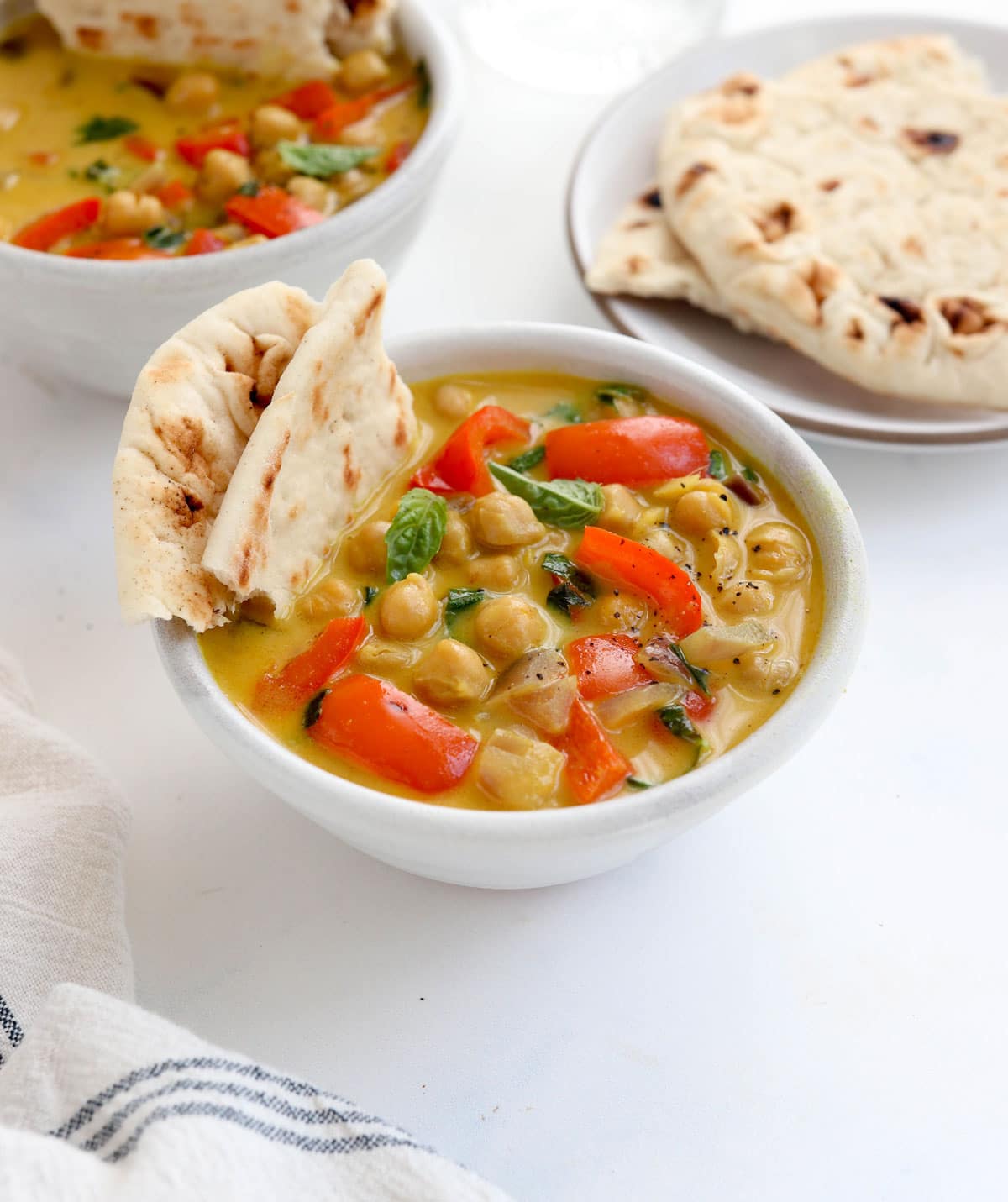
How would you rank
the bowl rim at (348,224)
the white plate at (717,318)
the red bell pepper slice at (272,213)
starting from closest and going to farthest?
the bowl rim at (348,224) → the white plate at (717,318) → the red bell pepper slice at (272,213)

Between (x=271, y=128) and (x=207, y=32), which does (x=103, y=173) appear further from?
(x=207, y=32)

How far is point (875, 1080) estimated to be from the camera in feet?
7.63

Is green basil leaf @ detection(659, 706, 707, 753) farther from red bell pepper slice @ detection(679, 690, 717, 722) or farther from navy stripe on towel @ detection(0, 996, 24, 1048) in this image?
navy stripe on towel @ detection(0, 996, 24, 1048)

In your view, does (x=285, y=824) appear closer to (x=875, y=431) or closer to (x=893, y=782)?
(x=893, y=782)

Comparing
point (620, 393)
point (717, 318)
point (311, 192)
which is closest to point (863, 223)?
point (717, 318)

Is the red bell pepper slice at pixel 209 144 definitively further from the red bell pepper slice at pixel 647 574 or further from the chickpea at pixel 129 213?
the red bell pepper slice at pixel 647 574

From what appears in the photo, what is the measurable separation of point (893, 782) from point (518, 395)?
1160 millimetres

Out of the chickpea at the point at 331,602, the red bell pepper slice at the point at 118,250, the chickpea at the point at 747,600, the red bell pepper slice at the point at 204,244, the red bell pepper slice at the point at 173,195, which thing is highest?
the red bell pepper slice at the point at 173,195

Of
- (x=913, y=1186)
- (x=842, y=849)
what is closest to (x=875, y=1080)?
(x=913, y=1186)

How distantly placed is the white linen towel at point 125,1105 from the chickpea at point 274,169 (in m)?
1.89

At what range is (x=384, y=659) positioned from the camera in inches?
92.7

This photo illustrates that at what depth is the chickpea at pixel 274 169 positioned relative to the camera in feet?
11.2

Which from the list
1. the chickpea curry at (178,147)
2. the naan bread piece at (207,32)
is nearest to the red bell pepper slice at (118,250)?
the chickpea curry at (178,147)

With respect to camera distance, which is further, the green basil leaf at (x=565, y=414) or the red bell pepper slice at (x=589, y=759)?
the green basil leaf at (x=565, y=414)
